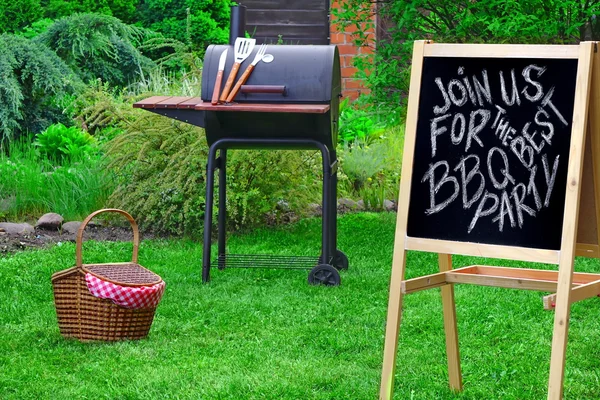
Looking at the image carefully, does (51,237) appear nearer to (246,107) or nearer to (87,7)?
(246,107)

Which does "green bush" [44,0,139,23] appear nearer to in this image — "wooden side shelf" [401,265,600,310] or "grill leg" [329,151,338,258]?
"grill leg" [329,151,338,258]

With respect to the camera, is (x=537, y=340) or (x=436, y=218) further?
(x=537, y=340)

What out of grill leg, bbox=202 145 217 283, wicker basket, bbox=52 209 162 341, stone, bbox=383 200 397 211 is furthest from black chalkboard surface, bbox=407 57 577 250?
stone, bbox=383 200 397 211

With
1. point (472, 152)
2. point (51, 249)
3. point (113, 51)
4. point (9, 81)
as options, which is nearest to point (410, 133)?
point (472, 152)

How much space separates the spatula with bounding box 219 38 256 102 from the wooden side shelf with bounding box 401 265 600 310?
108 inches

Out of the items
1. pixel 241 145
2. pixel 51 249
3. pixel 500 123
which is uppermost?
pixel 500 123

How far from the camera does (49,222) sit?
8.10 meters

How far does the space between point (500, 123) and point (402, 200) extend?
460 millimetres

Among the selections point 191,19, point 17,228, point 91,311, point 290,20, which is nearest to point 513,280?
point 91,311

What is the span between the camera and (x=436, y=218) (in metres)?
3.71

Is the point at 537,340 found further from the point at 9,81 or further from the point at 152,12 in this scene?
the point at 152,12

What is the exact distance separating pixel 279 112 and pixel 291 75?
248mm

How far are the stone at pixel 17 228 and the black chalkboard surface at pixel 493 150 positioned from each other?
16.4 feet

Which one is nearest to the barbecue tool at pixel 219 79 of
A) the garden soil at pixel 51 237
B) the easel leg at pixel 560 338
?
the garden soil at pixel 51 237
